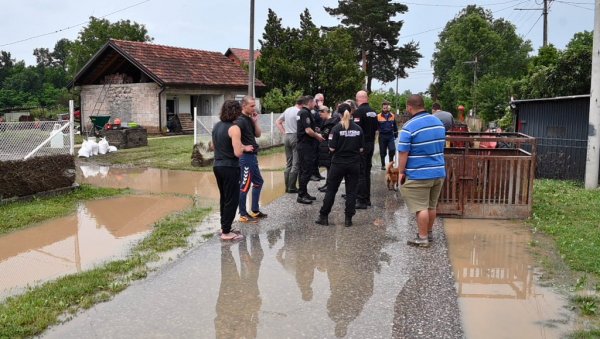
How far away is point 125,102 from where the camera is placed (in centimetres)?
2709

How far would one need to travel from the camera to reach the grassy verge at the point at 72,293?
411 cm

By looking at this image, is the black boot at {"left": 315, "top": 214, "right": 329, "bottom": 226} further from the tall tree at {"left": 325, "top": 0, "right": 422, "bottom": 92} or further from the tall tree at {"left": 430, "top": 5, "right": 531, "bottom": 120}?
the tall tree at {"left": 430, "top": 5, "right": 531, "bottom": 120}

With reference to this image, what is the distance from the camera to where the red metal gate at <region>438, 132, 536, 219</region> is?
305 inches

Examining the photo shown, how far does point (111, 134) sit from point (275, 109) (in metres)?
9.26

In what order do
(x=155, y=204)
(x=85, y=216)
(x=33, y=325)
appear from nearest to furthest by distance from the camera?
(x=33, y=325), (x=85, y=216), (x=155, y=204)

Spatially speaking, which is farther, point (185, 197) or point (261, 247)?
point (185, 197)

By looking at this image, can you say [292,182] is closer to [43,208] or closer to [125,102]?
[43,208]

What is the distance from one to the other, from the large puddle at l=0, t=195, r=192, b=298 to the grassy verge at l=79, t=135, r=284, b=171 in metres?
4.65

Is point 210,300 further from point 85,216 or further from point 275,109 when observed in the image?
point 275,109

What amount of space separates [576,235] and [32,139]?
28.1 ft

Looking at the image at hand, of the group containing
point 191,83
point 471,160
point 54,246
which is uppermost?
point 191,83

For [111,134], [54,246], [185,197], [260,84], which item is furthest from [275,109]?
[54,246]

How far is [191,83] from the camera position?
86.3 feet

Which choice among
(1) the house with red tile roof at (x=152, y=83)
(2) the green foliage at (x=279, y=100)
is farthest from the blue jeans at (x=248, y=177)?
(1) the house with red tile roof at (x=152, y=83)
